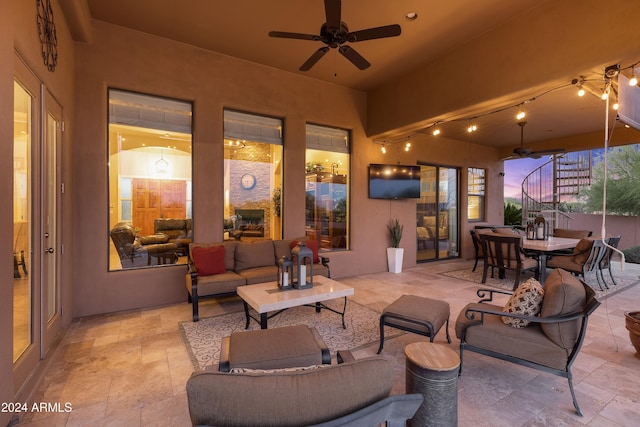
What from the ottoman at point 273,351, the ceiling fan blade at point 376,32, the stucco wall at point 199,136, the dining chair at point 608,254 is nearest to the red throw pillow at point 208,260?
the stucco wall at point 199,136

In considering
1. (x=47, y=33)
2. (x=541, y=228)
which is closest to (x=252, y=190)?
(x=47, y=33)

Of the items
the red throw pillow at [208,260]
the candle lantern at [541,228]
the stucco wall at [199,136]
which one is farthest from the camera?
the candle lantern at [541,228]

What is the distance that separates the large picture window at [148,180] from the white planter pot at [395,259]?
4.21 metres

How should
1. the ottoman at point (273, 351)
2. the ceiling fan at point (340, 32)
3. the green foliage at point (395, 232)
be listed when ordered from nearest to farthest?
the ottoman at point (273, 351) < the ceiling fan at point (340, 32) < the green foliage at point (395, 232)

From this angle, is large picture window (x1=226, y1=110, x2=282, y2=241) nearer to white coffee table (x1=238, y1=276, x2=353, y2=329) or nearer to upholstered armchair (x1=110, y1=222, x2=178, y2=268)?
upholstered armchair (x1=110, y1=222, x2=178, y2=268)

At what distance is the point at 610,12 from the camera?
3.14 metres

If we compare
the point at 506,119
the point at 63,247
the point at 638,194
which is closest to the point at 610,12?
the point at 506,119

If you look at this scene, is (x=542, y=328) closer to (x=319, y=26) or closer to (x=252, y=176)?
(x=319, y=26)

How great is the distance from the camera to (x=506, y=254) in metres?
5.50

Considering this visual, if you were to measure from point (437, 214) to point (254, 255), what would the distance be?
556 cm

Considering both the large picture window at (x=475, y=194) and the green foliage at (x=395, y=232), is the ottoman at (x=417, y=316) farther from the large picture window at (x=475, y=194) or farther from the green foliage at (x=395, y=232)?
the large picture window at (x=475, y=194)

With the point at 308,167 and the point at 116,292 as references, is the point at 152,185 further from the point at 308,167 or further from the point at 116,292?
the point at 308,167

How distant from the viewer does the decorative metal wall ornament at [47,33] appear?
8.85ft

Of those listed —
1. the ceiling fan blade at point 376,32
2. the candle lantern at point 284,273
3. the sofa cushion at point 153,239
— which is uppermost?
the ceiling fan blade at point 376,32
